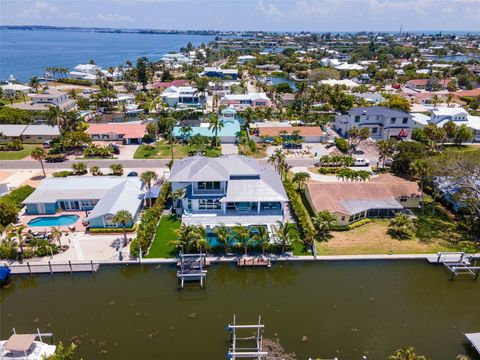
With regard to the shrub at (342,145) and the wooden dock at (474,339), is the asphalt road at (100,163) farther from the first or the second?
the wooden dock at (474,339)

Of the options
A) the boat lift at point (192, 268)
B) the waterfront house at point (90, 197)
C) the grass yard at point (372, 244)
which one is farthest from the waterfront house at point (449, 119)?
the waterfront house at point (90, 197)

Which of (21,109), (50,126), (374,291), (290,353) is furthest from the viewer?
(21,109)

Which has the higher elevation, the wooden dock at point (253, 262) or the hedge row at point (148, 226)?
the hedge row at point (148, 226)

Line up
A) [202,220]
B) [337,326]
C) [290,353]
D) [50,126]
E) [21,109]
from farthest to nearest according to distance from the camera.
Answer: [21,109], [50,126], [202,220], [337,326], [290,353]

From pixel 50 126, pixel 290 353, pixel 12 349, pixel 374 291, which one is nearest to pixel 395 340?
pixel 374 291

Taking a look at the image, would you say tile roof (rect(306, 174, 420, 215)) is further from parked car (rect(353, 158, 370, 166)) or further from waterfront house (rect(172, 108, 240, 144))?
waterfront house (rect(172, 108, 240, 144))

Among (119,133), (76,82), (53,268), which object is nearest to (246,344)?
(53,268)

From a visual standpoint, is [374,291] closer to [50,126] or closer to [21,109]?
[50,126]
